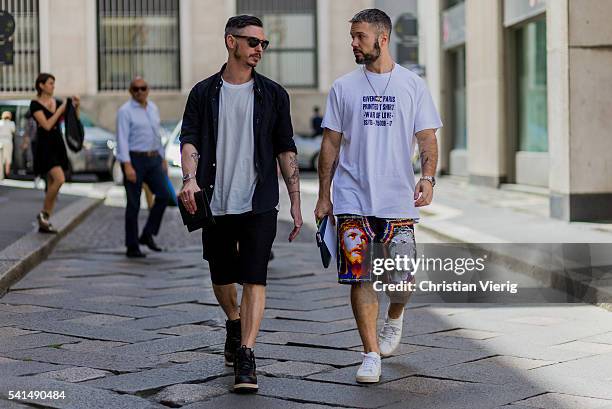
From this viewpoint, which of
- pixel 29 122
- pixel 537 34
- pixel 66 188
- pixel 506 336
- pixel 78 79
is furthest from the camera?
pixel 78 79

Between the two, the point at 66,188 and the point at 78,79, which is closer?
the point at 66,188

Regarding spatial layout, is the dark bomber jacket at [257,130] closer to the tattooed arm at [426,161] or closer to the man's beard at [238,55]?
the man's beard at [238,55]

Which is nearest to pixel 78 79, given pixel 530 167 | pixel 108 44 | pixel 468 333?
pixel 108 44

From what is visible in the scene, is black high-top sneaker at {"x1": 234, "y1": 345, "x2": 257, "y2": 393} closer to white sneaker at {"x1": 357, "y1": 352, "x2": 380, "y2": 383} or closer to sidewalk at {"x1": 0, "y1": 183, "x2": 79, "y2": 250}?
white sneaker at {"x1": 357, "y1": 352, "x2": 380, "y2": 383}

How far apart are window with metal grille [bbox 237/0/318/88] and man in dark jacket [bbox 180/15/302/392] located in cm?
3059

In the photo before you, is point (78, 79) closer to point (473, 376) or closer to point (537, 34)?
point (537, 34)

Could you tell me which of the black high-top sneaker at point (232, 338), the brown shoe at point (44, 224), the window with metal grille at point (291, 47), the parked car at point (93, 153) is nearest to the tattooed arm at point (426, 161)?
the black high-top sneaker at point (232, 338)

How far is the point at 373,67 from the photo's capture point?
5.69 m

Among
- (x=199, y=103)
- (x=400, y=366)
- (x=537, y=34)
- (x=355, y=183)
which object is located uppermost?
(x=537, y=34)

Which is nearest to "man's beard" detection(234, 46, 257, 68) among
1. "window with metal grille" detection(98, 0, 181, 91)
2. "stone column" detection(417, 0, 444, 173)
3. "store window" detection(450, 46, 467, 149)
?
"store window" detection(450, 46, 467, 149)

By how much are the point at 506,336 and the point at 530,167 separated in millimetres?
11160

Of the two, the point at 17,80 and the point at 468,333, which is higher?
the point at 17,80

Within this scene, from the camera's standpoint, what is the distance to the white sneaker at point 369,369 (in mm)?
5531

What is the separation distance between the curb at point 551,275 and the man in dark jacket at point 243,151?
2.95 m
